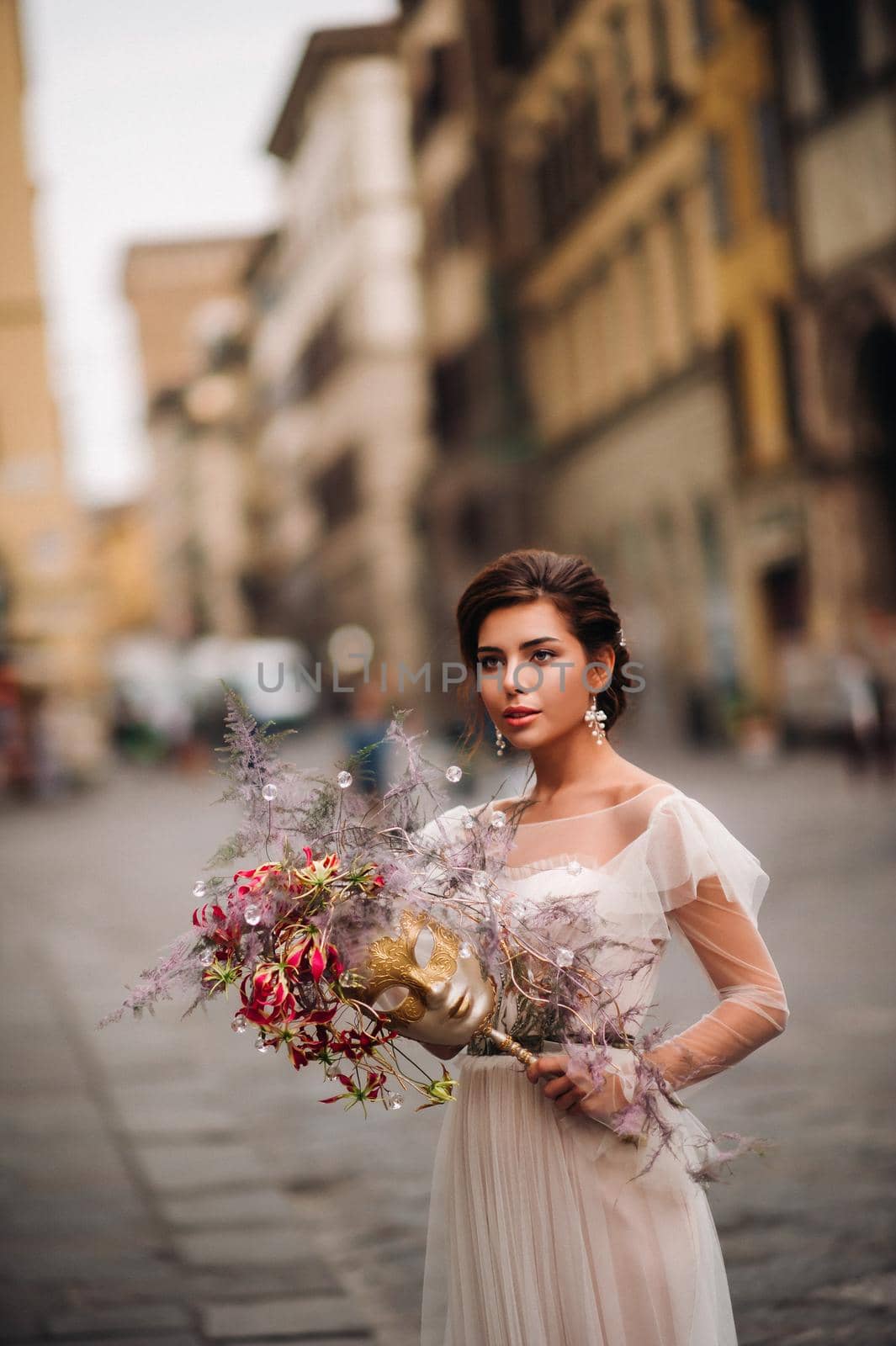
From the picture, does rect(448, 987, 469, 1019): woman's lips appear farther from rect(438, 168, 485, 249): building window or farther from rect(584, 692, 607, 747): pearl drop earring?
rect(438, 168, 485, 249): building window

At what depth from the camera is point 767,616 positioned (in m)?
29.6

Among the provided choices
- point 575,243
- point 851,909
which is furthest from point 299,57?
point 851,909

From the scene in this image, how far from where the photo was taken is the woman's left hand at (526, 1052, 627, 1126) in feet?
9.07

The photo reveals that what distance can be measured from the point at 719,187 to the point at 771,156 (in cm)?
169

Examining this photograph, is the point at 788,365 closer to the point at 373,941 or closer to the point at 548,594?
the point at 548,594

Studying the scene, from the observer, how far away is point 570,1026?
282 cm

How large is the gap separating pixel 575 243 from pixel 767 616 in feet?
33.6

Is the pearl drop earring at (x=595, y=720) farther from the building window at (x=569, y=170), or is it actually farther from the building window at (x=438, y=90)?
the building window at (x=438, y=90)

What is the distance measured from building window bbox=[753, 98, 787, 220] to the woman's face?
25.9 metres

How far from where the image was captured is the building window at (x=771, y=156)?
27.6 meters

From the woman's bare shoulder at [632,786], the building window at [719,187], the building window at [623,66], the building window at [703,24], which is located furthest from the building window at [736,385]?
the woman's bare shoulder at [632,786]

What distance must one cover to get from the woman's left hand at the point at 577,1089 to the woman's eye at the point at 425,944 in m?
0.23

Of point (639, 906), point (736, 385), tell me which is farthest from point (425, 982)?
point (736, 385)

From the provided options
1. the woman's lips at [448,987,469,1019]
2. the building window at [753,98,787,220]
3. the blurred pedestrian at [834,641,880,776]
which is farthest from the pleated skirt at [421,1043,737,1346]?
the building window at [753,98,787,220]
